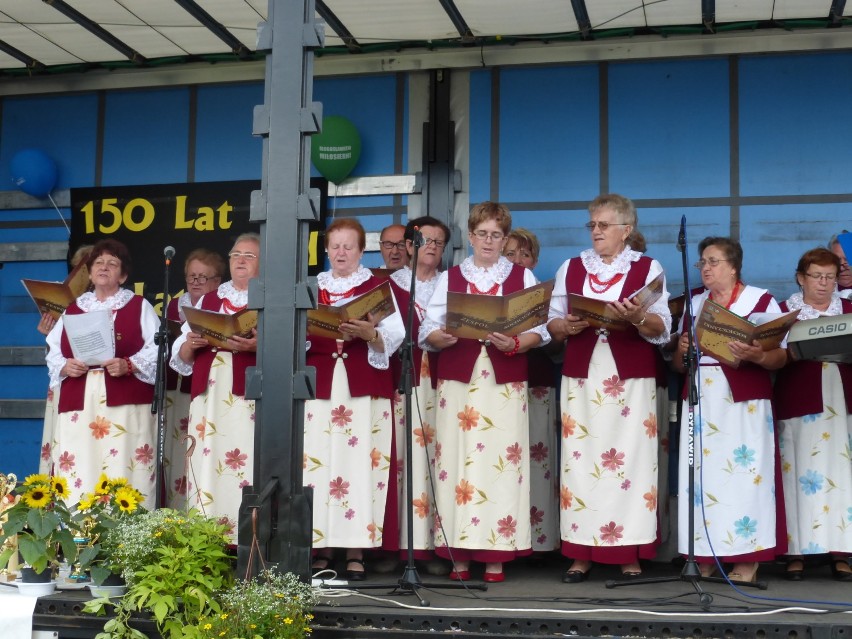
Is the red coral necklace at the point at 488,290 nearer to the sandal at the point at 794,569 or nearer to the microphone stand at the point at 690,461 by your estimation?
the microphone stand at the point at 690,461

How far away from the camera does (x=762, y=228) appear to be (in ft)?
20.1

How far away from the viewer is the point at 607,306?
4.56 m

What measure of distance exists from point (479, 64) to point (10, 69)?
3225mm

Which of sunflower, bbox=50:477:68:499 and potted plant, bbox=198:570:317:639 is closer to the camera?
potted plant, bbox=198:570:317:639

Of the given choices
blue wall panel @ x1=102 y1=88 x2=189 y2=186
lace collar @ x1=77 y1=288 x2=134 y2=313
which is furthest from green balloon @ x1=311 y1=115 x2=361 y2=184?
lace collar @ x1=77 y1=288 x2=134 y2=313

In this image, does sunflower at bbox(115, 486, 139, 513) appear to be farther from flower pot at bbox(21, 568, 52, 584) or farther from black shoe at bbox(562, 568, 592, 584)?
black shoe at bbox(562, 568, 592, 584)

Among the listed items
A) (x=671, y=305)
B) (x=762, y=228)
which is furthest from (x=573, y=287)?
(x=762, y=228)

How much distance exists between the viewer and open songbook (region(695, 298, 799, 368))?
457 centimetres

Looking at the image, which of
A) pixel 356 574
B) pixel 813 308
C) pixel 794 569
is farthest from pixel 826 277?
pixel 356 574

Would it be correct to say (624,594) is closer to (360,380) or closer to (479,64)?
(360,380)

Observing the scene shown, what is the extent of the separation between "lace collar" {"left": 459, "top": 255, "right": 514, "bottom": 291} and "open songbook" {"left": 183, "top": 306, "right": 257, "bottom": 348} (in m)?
1.00

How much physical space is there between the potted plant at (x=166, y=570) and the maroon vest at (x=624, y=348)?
172cm

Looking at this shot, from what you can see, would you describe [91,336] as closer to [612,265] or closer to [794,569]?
[612,265]

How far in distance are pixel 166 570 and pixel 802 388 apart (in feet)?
9.76
